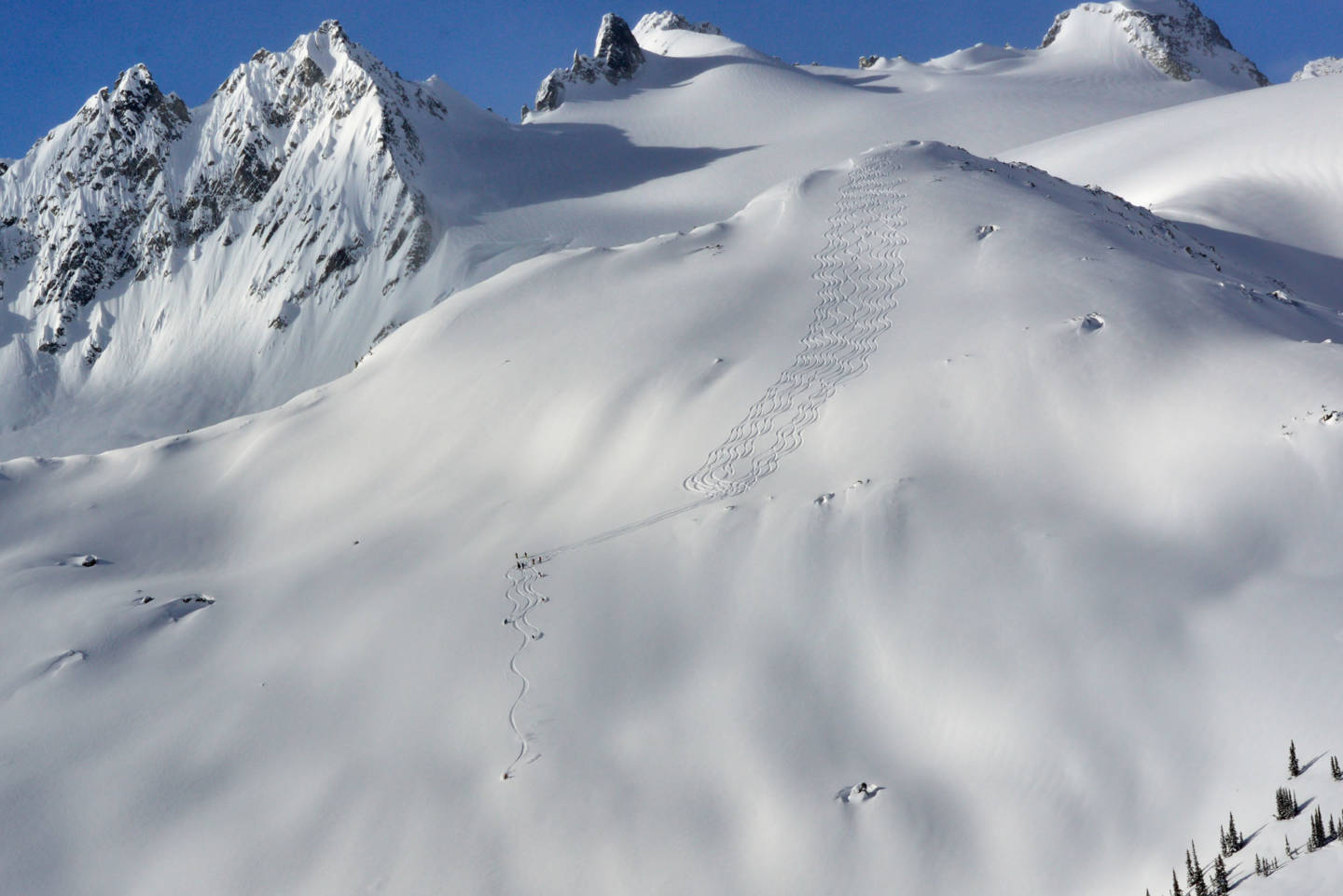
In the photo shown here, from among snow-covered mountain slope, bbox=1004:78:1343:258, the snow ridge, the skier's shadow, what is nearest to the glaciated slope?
snow-covered mountain slope, bbox=1004:78:1343:258

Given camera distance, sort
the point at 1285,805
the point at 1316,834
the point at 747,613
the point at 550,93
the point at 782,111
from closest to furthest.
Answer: the point at 1316,834
the point at 1285,805
the point at 747,613
the point at 782,111
the point at 550,93

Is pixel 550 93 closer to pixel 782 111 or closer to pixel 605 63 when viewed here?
pixel 605 63

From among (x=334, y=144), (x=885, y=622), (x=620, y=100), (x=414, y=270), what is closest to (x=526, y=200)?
(x=414, y=270)

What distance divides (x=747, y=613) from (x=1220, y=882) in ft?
29.8

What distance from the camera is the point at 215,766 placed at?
18469mm

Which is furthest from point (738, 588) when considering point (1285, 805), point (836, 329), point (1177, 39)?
point (1177, 39)

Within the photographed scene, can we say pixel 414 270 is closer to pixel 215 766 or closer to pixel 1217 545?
pixel 215 766

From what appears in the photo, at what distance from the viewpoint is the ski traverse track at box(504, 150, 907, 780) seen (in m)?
21.4

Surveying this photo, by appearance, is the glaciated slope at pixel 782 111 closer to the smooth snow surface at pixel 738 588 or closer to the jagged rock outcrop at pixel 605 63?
the jagged rock outcrop at pixel 605 63

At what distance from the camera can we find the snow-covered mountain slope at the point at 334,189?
81.2 m

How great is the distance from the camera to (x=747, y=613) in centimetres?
1891

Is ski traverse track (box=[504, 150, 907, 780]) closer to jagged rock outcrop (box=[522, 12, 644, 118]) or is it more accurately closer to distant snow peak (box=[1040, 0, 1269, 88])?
jagged rock outcrop (box=[522, 12, 644, 118])

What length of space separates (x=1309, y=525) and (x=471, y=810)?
1531 centimetres

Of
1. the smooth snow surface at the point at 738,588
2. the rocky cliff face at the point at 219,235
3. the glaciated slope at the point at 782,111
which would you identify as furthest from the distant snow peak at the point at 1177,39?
the smooth snow surface at the point at 738,588
